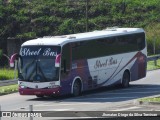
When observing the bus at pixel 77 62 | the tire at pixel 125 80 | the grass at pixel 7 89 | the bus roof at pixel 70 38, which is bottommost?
the grass at pixel 7 89

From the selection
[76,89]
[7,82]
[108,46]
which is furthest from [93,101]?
[7,82]

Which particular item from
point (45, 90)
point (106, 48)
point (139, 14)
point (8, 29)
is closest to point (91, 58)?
point (106, 48)

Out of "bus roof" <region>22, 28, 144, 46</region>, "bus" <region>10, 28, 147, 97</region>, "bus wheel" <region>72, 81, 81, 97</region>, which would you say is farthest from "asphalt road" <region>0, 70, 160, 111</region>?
"bus roof" <region>22, 28, 144, 46</region>

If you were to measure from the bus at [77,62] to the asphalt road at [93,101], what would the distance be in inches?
17.1

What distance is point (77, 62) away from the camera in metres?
29.0

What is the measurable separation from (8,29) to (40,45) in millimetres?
Result: 30980

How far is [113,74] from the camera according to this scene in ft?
105

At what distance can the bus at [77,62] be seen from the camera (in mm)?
27750

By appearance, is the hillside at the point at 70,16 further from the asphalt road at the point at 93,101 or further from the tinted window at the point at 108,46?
the asphalt road at the point at 93,101

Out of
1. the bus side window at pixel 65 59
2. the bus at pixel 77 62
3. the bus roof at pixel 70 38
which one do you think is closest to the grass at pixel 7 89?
the bus at pixel 77 62

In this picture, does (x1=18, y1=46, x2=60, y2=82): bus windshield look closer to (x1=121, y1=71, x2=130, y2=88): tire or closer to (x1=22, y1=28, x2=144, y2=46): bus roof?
(x1=22, y1=28, x2=144, y2=46): bus roof

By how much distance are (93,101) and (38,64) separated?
288cm

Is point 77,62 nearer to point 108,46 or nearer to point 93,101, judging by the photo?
point 93,101

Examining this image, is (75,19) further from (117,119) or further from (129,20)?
(117,119)
